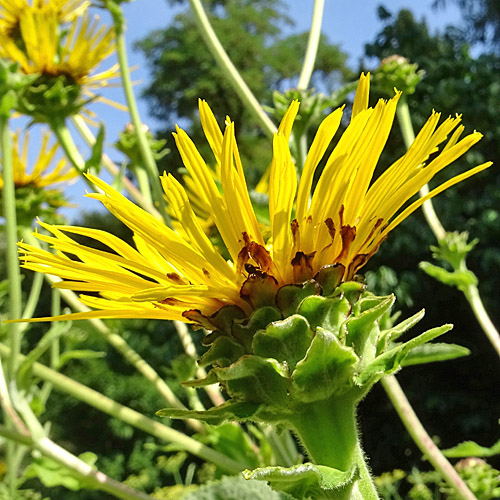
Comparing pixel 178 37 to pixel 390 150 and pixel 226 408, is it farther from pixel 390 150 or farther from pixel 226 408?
pixel 226 408

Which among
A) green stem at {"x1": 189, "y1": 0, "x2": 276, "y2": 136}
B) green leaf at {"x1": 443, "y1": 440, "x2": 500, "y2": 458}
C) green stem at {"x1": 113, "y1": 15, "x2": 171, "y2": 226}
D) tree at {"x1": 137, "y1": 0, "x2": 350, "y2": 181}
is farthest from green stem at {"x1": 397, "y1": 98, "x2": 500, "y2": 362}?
tree at {"x1": 137, "y1": 0, "x2": 350, "y2": 181}

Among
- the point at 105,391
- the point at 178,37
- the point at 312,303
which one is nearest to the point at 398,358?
the point at 312,303

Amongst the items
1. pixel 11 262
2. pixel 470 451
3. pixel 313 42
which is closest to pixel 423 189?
pixel 313 42

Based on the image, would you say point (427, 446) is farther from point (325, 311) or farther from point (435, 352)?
point (325, 311)

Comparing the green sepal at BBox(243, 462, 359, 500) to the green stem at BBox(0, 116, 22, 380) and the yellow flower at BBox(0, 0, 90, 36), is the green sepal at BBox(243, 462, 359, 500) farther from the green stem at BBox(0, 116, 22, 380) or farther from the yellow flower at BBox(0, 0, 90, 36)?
the yellow flower at BBox(0, 0, 90, 36)

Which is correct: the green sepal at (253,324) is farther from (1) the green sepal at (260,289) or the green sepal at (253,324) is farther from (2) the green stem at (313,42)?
(2) the green stem at (313,42)

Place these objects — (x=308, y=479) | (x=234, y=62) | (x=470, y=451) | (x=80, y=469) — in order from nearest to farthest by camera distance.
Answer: (x=308, y=479) < (x=80, y=469) < (x=470, y=451) < (x=234, y=62)
